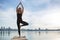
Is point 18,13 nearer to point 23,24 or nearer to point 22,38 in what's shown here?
point 23,24

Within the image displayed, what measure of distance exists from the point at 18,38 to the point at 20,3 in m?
0.86

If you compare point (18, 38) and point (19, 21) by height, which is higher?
point (19, 21)

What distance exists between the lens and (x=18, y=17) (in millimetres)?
4660

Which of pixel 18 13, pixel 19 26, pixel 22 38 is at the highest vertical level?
pixel 18 13

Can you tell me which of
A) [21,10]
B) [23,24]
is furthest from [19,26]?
[21,10]

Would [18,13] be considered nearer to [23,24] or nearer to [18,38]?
[23,24]

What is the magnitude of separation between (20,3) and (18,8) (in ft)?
0.44

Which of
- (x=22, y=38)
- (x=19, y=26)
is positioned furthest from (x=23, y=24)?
(x=22, y=38)

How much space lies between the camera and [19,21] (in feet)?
15.4

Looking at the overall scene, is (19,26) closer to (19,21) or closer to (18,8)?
(19,21)

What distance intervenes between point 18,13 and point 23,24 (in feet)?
1.05

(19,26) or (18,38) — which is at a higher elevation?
(19,26)

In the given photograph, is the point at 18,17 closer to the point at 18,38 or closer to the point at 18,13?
the point at 18,13

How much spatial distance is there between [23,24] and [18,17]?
23cm
